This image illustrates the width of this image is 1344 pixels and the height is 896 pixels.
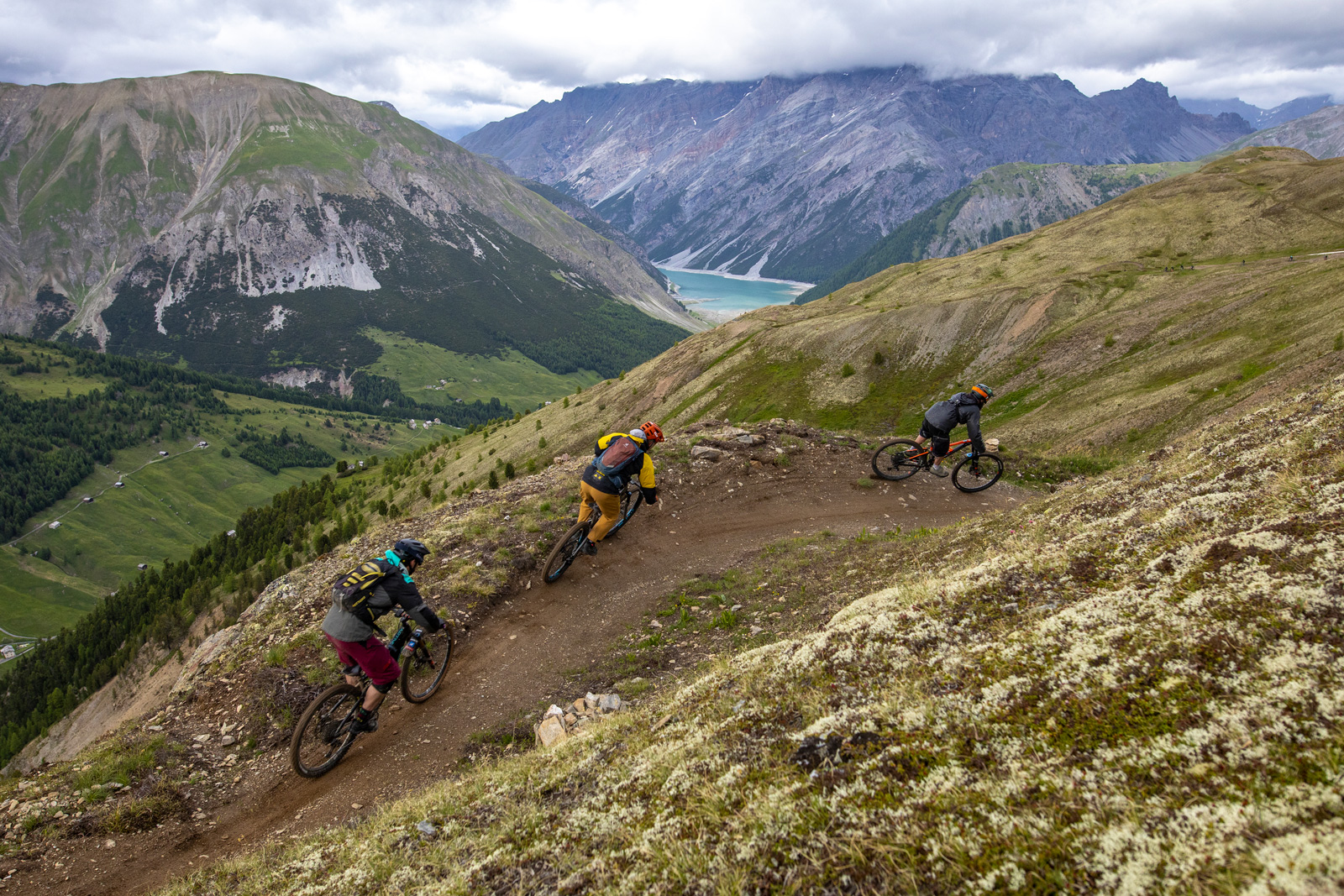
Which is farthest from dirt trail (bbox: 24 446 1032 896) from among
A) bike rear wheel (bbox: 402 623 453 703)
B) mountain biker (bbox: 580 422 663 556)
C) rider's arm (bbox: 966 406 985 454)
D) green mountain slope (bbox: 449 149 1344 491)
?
green mountain slope (bbox: 449 149 1344 491)

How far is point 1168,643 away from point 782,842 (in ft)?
14.2

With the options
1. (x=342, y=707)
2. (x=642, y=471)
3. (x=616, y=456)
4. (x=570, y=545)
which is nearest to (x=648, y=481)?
(x=642, y=471)

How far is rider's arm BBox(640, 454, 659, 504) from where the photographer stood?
15109 millimetres

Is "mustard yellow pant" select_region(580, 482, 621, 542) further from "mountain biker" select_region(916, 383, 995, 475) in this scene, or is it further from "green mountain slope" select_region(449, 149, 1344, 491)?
"green mountain slope" select_region(449, 149, 1344, 491)

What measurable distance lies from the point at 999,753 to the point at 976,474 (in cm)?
1941

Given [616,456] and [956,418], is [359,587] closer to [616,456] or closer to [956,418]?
[616,456]

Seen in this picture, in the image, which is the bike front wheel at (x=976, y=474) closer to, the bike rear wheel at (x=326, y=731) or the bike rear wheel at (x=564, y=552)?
the bike rear wheel at (x=564, y=552)

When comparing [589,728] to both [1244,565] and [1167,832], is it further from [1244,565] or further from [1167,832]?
[1244,565]

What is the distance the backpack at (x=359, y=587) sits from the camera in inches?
439

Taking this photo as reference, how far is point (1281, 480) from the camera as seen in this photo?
8742mm

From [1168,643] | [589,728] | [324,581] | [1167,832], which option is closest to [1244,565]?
[1168,643]

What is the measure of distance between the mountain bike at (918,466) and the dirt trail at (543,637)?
48 centimetres

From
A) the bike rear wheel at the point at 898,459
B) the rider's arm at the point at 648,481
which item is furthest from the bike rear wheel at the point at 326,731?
the bike rear wheel at the point at 898,459

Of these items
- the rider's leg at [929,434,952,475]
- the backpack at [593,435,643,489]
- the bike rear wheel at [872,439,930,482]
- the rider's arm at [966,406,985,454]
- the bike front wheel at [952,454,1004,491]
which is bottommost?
the bike front wheel at [952,454,1004,491]
